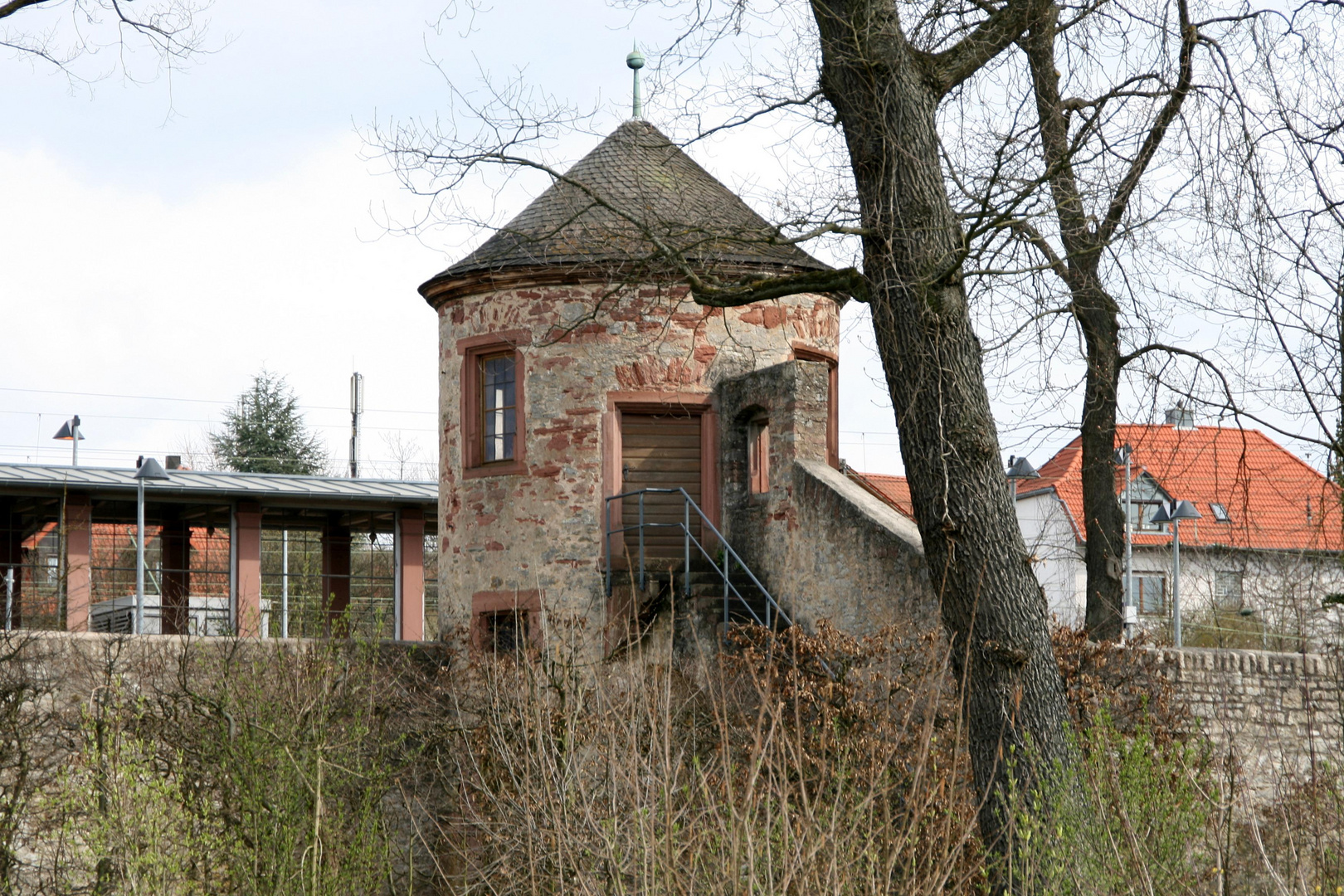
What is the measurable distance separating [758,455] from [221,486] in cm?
1018

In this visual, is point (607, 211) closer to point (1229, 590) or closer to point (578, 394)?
point (578, 394)

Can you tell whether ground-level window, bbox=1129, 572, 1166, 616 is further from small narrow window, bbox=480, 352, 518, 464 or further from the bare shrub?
the bare shrub

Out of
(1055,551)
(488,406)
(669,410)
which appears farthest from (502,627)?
(1055,551)

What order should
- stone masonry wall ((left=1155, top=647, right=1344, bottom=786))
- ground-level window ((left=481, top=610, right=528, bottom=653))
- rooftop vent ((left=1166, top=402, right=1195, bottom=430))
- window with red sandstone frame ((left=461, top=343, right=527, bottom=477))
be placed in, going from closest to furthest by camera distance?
rooftop vent ((left=1166, top=402, right=1195, bottom=430))
stone masonry wall ((left=1155, top=647, right=1344, bottom=786))
ground-level window ((left=481, top=610, right=528, bottom=653))
window with red sandstone frame ((left=461, top=343, right=527, bottom=477))

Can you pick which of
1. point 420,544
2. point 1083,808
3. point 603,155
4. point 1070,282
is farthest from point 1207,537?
point 1083,808

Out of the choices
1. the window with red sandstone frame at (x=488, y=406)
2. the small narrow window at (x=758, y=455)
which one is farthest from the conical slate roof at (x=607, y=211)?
the small narrow window at (x=758, y=455)

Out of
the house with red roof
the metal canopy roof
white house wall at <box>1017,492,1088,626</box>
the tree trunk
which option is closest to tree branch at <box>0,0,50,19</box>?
the tree trunk

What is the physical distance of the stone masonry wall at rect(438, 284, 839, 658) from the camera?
15.2 m

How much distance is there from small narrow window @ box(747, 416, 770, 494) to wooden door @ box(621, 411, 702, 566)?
0.64m

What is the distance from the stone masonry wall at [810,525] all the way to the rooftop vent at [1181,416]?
92.0 inches

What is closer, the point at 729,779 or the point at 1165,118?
the point at 729,779

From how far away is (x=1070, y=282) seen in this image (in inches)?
465

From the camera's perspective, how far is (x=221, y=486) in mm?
22188

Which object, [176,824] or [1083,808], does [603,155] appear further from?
[1083,808]
